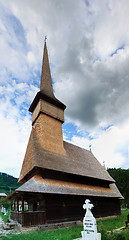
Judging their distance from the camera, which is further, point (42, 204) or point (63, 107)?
point (63, 107)

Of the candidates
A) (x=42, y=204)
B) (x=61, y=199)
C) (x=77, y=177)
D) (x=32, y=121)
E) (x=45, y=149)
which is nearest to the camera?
(x=42, y=204)

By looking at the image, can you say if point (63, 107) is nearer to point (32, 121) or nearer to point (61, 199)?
point (32, 121)

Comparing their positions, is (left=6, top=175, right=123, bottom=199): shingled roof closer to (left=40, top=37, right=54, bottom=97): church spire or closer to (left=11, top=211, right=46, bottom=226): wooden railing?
(left=11, top=211, right=46, bottom=226): wooden railing

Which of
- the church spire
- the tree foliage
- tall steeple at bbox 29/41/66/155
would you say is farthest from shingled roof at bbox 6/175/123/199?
the tree foliage

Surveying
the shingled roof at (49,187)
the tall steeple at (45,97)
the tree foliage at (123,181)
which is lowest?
the tree foliage at (123,181)

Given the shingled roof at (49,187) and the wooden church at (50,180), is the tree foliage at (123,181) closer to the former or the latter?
the wooden church at (50,180)

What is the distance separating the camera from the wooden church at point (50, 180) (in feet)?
39.1

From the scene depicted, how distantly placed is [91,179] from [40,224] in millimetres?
8701

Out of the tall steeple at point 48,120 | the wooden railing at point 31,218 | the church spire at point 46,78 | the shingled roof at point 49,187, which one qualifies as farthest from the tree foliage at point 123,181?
the wooden railing at point 31,218

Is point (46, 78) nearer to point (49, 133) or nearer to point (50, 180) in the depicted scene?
point (49, 133)

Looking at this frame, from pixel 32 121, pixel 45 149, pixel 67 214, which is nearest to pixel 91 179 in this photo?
pixel 67 214

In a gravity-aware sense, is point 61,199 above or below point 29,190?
below

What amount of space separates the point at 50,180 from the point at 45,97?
8855 mm

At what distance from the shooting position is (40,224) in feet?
37.2
